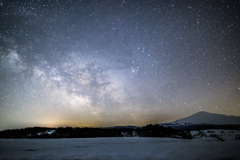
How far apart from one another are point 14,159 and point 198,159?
3235 millimetres

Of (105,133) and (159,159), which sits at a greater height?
(159,159)

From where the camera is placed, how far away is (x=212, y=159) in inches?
75.4

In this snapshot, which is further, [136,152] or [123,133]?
[123,133]

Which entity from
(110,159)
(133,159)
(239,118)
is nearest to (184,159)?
(133,159)

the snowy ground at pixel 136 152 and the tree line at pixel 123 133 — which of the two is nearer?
the snowy ground at pixel 136 152

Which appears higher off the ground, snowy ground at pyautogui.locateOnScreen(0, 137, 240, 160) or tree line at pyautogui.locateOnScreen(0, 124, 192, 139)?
snowy ground at pyautogui.locateOnScreen(0, 137, 240, 160)

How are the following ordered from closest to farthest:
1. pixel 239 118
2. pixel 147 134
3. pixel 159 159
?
pixel 159 159 < pixel 147 134 < pixel 239 118

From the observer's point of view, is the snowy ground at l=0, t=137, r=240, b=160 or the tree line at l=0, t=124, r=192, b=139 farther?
the tree line at l=0, t=124, r=192, b=139

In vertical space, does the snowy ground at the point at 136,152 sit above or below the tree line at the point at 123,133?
above

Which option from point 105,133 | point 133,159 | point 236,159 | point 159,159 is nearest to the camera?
point 236,159

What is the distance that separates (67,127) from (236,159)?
78.8 ft

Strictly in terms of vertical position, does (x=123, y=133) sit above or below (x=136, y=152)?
below

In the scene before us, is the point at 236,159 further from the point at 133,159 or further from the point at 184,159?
the point at 133,159

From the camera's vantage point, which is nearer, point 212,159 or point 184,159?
point 212,159
